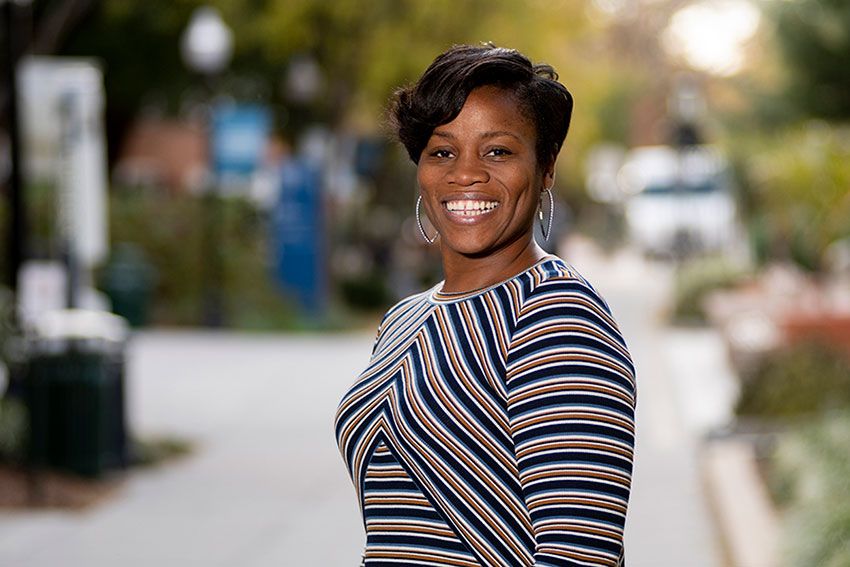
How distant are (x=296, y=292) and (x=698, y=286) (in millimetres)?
6109

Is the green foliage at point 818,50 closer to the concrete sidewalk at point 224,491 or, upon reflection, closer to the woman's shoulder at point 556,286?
the concrete sidewalk at point 224,491

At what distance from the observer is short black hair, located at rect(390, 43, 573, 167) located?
7.97 feet

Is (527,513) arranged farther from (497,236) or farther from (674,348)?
(674,348)

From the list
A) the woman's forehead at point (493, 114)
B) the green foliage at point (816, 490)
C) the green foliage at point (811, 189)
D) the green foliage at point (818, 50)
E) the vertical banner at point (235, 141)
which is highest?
the vertical banner at point (235, 141)

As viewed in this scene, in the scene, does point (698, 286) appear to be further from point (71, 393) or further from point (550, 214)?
point (550, 214)

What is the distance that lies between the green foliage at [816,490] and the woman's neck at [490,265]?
11.5 ft

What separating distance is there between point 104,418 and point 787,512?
15.0 ft

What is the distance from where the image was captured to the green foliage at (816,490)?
6.09m

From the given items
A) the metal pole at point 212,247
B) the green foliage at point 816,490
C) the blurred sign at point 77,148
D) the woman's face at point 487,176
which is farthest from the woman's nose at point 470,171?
the metal pole at point 212,247

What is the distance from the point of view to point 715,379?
52.6ft

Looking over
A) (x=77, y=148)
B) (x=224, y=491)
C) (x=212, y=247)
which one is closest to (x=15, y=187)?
(x=77, y=148)

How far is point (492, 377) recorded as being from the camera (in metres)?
2.32

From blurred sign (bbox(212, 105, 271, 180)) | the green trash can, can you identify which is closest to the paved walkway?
the green trash can

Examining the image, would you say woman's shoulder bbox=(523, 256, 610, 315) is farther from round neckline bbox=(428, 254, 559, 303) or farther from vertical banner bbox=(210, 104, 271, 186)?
vertical banner bbox=(210, 104, 271, 186)
